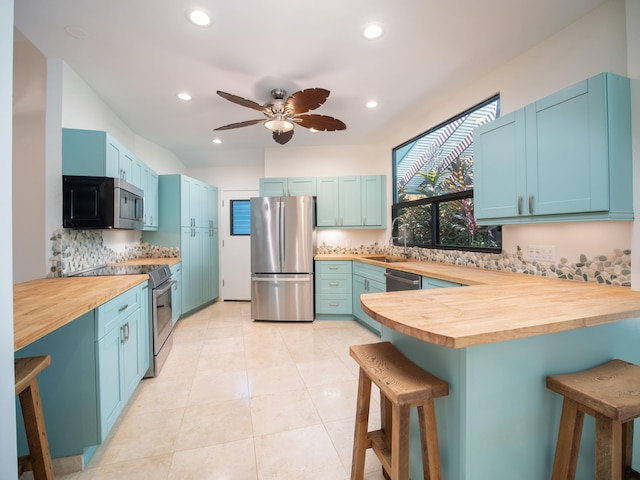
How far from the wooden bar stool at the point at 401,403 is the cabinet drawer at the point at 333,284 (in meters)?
2.69

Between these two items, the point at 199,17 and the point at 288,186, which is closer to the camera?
the point at 199,17

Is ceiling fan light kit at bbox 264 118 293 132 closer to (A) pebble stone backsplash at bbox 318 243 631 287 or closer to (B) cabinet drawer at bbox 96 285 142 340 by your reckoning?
(B) cabinet drawer at bbox 96 285 142 340

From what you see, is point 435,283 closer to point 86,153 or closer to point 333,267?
point 333,267

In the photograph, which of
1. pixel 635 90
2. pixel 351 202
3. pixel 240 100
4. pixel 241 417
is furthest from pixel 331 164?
pixel 241 417

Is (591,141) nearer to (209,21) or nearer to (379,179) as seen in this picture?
(209,21)

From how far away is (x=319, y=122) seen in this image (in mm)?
2699

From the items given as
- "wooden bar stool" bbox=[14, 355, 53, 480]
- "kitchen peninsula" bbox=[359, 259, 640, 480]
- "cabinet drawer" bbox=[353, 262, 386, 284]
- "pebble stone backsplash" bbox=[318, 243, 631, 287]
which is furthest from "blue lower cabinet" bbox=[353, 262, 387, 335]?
"wooden bar stool" bbox=[14, 355, 53, 480]

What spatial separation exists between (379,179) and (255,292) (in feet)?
8.32

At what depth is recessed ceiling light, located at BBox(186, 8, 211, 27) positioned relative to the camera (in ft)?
5.62

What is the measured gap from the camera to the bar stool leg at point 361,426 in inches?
47.4

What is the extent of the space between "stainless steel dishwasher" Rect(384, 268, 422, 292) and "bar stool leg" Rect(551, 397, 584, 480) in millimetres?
1546

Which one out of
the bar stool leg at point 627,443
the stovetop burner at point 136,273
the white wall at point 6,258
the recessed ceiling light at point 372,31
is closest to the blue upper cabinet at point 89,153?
the stovetop burner at point 136,273

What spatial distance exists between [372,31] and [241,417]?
2838 millimetres

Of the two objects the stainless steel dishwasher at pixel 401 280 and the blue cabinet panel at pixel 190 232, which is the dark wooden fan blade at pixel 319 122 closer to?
the stainless steel dishwasher at pixel 401 280
